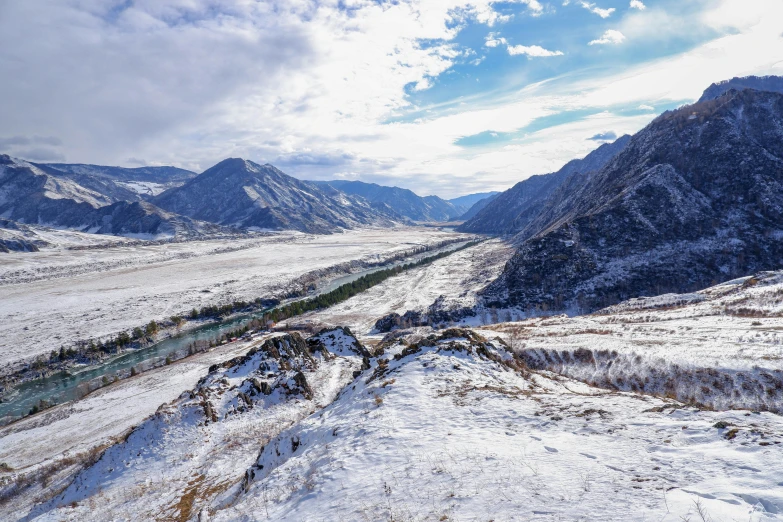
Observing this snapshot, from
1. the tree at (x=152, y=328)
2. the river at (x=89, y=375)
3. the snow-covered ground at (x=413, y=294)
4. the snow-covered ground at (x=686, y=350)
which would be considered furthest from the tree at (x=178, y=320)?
the snow-covered ground at (x=686, y=350)

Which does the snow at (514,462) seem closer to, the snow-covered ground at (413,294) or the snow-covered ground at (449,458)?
the snow-covered ground at (449,458)

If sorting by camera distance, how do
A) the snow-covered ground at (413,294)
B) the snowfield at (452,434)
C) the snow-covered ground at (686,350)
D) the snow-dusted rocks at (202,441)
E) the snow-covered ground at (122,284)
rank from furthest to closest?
the snow-covered ground at (413,294) → the snow-covered ground at (122,284) → the snow-covered ground at (686,350) → the snow-dusted rocks at (202,441) → the snowfield at (452,434)

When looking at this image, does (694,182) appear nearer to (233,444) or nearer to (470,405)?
(470,405)

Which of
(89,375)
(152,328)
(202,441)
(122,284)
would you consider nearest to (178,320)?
(152,328)

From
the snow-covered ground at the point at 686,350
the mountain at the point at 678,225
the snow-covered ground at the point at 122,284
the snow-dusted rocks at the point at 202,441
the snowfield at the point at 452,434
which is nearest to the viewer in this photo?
the snowfield at the point at 452,434

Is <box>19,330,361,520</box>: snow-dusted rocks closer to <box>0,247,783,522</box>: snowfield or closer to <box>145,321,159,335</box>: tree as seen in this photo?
<box>0,247,783,522</box>: snowfield

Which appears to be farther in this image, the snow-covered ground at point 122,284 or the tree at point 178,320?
the tree at point 178,320

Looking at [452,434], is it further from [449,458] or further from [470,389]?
[470,389]
